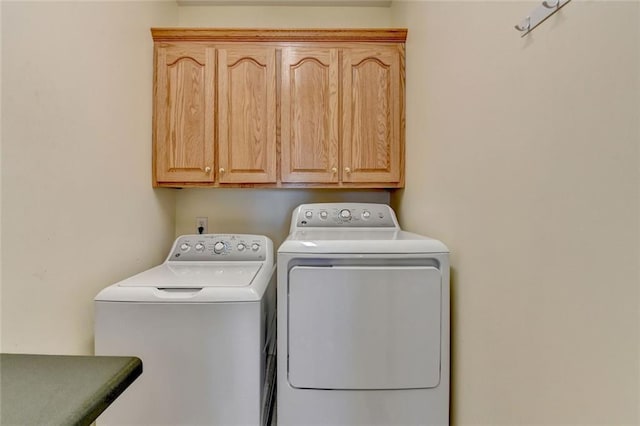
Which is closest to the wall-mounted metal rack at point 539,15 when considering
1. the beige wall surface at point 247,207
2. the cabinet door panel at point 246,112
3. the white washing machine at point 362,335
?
the white washing machine at point 362,335

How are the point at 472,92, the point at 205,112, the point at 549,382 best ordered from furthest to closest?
1. the point at 205,112
2. the point at 472,92
3. the point at 549,382

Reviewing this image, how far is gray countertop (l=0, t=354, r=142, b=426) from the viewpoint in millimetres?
403

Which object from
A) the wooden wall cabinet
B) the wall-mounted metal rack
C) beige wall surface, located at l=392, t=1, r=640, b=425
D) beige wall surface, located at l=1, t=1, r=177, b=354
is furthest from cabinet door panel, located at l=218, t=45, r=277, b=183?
the wall-mounted metal rack

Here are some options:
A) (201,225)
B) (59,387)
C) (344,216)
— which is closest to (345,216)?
(344,216)

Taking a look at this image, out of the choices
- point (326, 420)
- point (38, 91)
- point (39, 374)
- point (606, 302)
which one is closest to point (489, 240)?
point (606, 302)

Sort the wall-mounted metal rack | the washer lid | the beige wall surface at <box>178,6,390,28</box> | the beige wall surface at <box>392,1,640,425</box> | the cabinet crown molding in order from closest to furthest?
1. the beige wall surface at <box>392,1,640,425</box>
2. the wall-mounted metal rack
3. the washer lid
4. the cabinet crown molding
5. the beige wall surface at <box>178,6,390,28</box>

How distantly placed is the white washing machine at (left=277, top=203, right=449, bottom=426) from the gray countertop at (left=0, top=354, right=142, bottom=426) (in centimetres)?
69

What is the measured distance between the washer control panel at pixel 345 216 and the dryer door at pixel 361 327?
0.68 m

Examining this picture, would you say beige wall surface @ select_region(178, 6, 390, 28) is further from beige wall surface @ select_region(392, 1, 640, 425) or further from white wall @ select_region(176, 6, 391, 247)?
beige wall surface @ select_region(392, 1, 640, 425)

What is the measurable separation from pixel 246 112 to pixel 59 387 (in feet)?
5.39

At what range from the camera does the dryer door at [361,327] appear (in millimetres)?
1168

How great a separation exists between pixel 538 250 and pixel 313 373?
878mm

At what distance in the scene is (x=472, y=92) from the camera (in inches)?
43.3

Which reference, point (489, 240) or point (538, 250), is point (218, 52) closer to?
point (489, 240)
